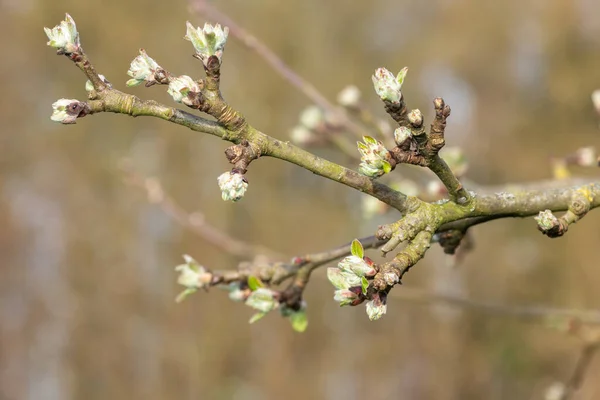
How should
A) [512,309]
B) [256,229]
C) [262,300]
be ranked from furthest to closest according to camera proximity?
[256,229]
[512,309]
[262,300]

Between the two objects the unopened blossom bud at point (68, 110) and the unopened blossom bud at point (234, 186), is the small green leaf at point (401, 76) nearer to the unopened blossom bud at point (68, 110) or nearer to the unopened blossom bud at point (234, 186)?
the unopened blossom bud at point (234, 186)

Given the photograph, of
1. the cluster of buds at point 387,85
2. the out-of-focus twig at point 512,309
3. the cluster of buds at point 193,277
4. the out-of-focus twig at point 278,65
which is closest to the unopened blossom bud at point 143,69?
the cluster of buds at point 387,85

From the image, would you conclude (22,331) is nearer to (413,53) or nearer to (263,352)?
(263,352)

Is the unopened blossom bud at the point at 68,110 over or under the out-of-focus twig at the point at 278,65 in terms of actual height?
under

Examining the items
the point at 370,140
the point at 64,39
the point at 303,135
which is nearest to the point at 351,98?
the point at 303,135

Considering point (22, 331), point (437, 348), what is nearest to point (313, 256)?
point (437, 348)

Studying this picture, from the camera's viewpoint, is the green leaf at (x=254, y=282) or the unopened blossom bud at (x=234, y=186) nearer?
the unopened blossom bud at (x=234, y=186)

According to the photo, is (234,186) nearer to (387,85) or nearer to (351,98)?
(387,85)
